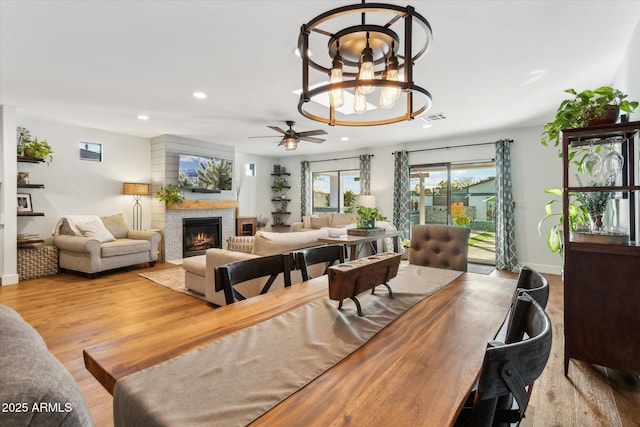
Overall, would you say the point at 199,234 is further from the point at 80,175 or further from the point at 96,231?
the point at 80,175

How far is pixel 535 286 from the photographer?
1195 millimetres

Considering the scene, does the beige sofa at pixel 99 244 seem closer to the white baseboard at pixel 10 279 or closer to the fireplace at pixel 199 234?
the white baseboard at pixel 10 279

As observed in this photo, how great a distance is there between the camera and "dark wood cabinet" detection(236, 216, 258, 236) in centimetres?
755

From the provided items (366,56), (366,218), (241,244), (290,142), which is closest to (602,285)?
(366,56)

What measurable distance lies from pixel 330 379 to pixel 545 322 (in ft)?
1.79

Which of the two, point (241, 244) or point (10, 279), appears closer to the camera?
point (241, 244)

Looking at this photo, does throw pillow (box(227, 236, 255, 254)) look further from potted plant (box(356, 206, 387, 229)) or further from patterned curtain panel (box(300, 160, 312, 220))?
patterned curtain panel (box(300, 160, 312, 220))

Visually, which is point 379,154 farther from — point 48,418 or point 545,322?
point 48,418

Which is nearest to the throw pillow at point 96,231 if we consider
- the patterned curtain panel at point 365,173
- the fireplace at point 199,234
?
the fireplace at point 199,234

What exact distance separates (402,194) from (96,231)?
5805mm

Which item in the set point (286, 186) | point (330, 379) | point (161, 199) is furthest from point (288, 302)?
point (286, 186)

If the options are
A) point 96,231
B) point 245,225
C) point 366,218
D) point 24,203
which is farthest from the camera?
point 245,225

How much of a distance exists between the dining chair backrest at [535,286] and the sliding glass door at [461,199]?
5381mm

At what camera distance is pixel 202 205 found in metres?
6.68
